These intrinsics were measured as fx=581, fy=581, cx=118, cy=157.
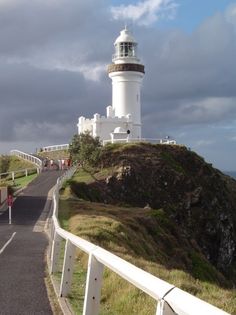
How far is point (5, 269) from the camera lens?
1303 cm

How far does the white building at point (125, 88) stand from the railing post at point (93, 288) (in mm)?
62988

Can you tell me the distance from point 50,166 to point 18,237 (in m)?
40.6

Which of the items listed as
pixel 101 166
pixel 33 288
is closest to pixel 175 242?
pixel 33 288

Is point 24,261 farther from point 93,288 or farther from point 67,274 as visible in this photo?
point 93,288

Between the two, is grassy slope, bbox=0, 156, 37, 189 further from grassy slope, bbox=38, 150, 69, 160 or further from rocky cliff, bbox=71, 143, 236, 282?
rocky cliff, bbox=71, 143, 236, 282

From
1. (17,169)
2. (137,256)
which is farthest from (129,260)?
(17,169)

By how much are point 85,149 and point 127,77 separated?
20.0 m

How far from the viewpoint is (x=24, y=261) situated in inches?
573

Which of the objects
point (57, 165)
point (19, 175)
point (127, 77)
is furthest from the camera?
point (127, 77)

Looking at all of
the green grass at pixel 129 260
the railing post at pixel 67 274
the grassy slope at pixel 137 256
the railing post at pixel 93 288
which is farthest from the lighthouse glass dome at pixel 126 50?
the railing post at pixel 93 288

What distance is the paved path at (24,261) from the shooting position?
9156mm

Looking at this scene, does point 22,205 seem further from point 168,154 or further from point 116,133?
point 116,133

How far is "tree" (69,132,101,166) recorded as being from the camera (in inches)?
2152

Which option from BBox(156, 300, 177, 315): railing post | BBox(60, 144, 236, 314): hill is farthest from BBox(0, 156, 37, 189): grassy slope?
BBox(156, 300, 177, 315): railing post
